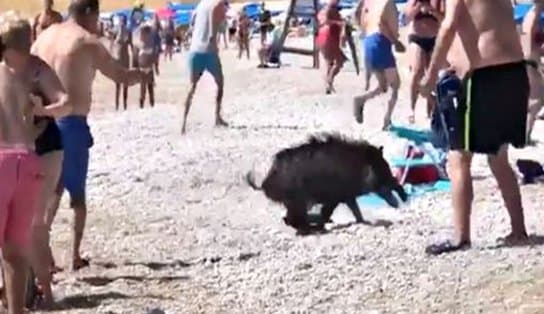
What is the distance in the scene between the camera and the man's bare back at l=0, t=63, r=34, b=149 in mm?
7078

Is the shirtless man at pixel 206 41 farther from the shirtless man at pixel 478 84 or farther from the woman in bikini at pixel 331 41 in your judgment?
the shirtless man at pixel 478 84

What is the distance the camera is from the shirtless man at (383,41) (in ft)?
49.5

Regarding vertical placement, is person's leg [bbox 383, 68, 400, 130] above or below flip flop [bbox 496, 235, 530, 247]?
below

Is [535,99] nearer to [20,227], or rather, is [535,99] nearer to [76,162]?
[76,162]

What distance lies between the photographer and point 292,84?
2753 centimetres

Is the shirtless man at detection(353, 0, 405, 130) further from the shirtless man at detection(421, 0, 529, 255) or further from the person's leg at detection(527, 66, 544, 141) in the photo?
the shirtless man at detection(421, 0, 529, 255)

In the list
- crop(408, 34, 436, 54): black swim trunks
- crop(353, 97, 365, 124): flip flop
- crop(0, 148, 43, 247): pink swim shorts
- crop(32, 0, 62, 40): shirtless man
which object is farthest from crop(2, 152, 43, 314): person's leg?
crop(353, 97, 365, 124): flip flop

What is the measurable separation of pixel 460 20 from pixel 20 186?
9.12 feet

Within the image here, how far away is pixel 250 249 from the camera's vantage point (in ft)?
31.5

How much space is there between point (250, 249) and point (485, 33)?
2201 millimetres

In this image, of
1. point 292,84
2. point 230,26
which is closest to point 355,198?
point 292,84

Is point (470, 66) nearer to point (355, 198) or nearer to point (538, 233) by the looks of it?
point (538, 233)

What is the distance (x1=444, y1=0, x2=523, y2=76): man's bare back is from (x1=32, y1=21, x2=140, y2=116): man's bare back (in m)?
1.96

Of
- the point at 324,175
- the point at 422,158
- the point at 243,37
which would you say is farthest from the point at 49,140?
the point at 243,37
